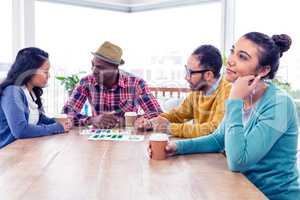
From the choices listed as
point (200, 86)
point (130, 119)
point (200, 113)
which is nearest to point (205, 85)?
point (200, 86)

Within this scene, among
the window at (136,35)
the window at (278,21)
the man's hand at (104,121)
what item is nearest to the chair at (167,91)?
the window at (136,35)

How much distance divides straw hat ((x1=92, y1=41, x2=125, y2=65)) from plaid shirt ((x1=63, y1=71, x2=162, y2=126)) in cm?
14

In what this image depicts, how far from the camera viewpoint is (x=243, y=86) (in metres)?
1.32

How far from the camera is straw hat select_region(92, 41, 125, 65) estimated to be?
2503 millimetres

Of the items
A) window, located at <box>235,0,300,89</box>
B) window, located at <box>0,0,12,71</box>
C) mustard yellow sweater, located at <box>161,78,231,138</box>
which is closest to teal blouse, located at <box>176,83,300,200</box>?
mustard yellow sweater, located at <box>161,78,231,138</box>

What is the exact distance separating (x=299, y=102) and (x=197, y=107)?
1.66m

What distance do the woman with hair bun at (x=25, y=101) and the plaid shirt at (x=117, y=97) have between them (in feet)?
1.03

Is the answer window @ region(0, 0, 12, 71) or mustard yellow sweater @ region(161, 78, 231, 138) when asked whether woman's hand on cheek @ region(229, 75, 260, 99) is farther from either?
window @ region(0, 0, 12, 71)

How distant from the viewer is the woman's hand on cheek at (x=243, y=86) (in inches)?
51.7

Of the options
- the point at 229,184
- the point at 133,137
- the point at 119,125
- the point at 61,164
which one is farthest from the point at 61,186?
the point at 119,125

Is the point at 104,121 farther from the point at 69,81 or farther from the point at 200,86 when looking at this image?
the point at 69,81

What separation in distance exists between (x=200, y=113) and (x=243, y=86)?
31.9 inches

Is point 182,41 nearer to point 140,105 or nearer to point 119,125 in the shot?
point 140,105

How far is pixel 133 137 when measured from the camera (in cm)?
183
